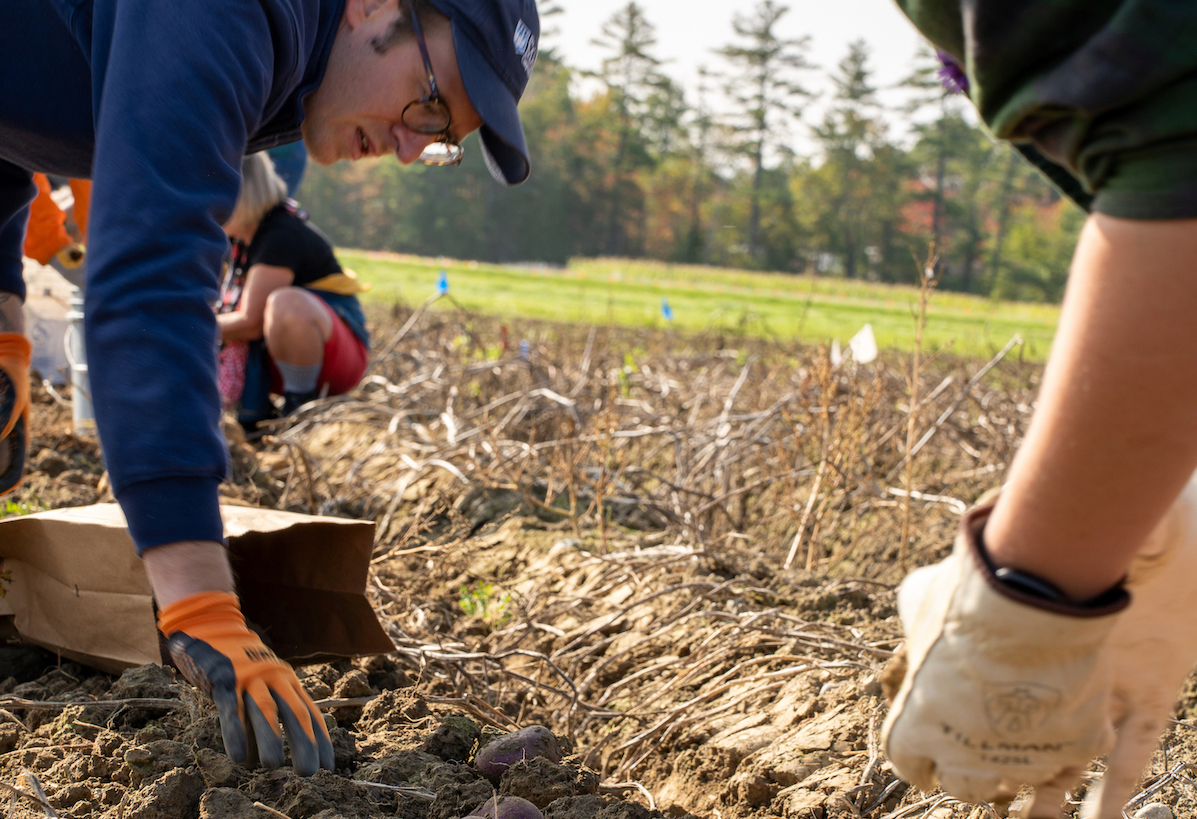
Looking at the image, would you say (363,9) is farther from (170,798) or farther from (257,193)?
(257,193)

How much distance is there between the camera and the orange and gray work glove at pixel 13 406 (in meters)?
1.87

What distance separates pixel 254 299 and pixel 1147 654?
142 inches

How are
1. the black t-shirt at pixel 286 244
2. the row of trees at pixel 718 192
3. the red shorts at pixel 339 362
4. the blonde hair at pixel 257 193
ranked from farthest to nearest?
the row of trees at pixel 718 192
the red shorts at pixel 339 362
the black t-shirt at pixel 286 244
the blonde hair at pixel 257 193

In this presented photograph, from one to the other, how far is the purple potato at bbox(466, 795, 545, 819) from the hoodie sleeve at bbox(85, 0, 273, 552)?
19.7 inches

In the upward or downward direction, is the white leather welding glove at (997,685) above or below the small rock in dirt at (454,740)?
above

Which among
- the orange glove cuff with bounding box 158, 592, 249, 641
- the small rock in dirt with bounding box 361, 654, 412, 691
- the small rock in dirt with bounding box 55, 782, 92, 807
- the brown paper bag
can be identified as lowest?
the small rock in dirt with bounding box 361, 654, 412, 691

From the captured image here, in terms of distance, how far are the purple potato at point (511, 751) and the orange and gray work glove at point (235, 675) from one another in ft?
1.26

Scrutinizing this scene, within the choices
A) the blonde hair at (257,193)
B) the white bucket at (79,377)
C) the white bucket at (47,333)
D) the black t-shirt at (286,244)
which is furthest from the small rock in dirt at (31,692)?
the white bucket at (47,333)

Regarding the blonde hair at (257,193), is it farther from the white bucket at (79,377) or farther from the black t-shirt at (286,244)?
the white bucket at (79,377)

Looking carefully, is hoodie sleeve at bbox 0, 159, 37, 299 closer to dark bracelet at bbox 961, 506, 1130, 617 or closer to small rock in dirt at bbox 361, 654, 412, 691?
small rock in dirt at bbox 361, 654, 412, 691

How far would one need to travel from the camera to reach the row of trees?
137 ft

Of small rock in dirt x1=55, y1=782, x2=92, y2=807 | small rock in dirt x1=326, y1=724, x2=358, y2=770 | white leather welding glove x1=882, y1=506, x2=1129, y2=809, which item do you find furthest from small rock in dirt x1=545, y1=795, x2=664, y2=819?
small rock in dirt x1=55, y1=782, x2=92, y2=807

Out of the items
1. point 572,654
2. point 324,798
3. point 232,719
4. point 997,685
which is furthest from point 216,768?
point 997,685

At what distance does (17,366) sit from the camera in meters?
1.92
